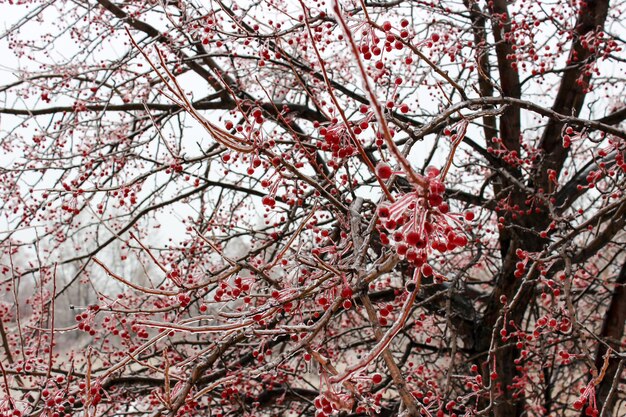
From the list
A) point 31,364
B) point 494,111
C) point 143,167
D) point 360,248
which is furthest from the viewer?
point 143,167

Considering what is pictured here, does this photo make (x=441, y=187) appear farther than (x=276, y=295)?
No

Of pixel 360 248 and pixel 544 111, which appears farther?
pixel 544 111

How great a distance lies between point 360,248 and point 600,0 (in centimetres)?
468

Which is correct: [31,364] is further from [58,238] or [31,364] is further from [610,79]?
[610,79]

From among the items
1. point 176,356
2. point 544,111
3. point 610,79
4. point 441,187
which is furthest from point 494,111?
point 176,356

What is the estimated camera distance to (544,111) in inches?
80.7

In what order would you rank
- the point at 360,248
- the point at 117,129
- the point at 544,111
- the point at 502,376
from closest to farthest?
the point at 360,248 → the point at 544,111 → the point at 502,376 → the point at 117,129

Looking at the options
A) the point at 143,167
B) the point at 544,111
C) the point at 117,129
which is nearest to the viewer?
the point at 544,111

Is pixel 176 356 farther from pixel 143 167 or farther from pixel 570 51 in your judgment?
pixel 570 51

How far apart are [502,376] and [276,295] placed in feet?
11.0

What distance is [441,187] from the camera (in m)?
1.00

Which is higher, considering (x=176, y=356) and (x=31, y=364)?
(x=176, y=356)

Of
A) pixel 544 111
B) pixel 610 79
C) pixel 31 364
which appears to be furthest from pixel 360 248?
pixel 610 79

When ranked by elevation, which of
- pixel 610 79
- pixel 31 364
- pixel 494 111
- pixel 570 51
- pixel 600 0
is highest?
pixel 600 0
